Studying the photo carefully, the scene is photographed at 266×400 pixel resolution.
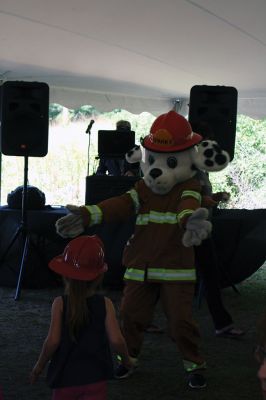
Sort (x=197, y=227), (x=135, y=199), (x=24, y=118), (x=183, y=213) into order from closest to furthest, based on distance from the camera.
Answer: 1. (x=197, y=227)
2. (x=183, y=213)
3. (x=135, y=199)
4. (x=24, y=118)

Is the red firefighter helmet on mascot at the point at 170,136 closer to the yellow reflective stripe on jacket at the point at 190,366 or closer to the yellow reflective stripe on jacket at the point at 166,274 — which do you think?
the yellow reflective stripe on jacket at the point at 166,274

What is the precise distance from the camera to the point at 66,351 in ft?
7.07

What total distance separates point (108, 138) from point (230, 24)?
191 centimetres

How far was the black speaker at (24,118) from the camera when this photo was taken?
207 inches

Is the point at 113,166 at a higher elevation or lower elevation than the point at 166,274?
higher

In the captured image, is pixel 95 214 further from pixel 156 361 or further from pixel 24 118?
pixel 24 118

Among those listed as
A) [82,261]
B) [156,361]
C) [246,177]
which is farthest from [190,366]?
[246,177]

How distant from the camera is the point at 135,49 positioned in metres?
6.45

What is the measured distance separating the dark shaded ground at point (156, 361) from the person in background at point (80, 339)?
2.91ft

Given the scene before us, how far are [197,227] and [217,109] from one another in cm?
258

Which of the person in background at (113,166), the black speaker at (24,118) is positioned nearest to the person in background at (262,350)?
the black speaker at (24,118)

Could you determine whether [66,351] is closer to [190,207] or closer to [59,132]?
[190,207]

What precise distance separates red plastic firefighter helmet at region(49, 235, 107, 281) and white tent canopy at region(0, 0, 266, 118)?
10.1 ft

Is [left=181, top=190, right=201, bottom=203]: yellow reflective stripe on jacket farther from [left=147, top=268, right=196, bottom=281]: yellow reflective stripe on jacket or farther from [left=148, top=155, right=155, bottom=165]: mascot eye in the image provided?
[left=147, top=268, right=196, bottom=281]: yellow reflective stripe on jacket
